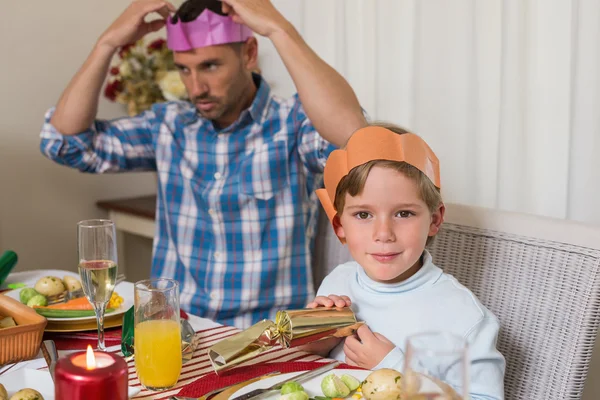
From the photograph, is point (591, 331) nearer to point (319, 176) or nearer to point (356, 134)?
point (356, 134)

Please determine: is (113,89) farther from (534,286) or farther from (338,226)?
(534,286)

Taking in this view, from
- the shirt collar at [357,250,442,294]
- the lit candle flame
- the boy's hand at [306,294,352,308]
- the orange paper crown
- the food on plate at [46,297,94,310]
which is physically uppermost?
the orange paper crown

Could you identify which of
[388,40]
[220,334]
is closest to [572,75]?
[388,40]

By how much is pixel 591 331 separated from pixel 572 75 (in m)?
0.86

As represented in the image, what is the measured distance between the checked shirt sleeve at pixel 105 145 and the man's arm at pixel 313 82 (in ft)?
1.61

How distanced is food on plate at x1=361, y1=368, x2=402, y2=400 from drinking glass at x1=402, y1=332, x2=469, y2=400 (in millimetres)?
309

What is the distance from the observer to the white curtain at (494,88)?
1.92 m

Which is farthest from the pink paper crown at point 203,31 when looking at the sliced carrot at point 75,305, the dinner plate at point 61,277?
the sliced carrot at point 75,305

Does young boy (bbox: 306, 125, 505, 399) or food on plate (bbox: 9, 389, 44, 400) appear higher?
young boy (bbox: 306, 125, 505, 399)

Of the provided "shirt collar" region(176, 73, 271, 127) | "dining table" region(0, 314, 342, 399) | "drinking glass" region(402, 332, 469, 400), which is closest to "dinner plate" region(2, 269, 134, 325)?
"dining table" region(0, 314, 342, 399)

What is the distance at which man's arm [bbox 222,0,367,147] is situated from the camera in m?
1.77

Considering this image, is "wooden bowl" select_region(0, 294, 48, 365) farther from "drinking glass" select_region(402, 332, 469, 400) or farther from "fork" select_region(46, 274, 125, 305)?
"drinking glass" select_region(402, 332, 469, 400)

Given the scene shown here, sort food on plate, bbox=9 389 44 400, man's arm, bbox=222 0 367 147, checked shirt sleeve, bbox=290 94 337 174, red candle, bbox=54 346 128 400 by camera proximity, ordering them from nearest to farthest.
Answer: red candle, bbox=54 346 128 400
food on plate, bbox=9 389 44 400
man's arm, bbox=222 0 367 147
checked shirt sleeve, bbox=290 94 337 174

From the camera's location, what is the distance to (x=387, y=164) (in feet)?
4.23
